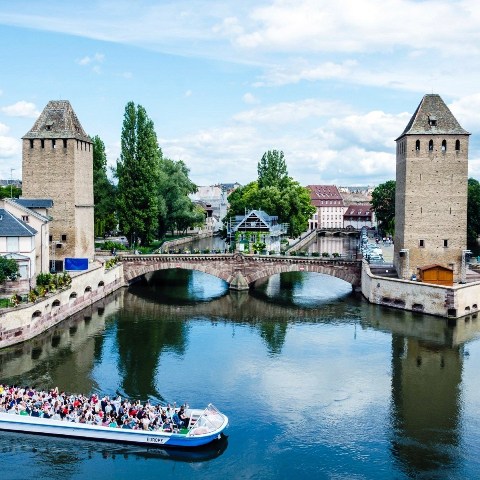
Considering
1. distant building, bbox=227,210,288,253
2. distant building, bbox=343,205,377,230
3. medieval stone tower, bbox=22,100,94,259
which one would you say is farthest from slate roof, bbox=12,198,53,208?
distant building, bbox=343,205,377,230

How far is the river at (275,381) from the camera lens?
26078 millimetres

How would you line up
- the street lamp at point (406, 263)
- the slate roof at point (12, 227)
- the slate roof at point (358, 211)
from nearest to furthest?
1. the slate roof at point (12, 227)
2. the street lamp at point (406, 263)
3. the slate roof at point (358, 211)

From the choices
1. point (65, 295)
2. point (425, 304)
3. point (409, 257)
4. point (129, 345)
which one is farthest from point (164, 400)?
point (409, 257)

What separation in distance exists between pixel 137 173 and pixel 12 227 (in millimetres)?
25163

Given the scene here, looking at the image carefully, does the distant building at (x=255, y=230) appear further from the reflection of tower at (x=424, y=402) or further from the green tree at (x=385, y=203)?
the reflection of tower at (x=424, y=402)

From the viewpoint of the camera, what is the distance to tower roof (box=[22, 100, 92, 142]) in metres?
61.2

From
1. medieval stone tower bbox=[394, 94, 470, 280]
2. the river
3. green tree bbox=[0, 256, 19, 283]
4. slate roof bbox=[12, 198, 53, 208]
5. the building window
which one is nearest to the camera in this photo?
the river

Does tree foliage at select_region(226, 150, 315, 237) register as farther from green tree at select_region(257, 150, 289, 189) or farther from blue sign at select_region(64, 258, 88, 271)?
blue sign at select_region(64, 258, 88, 271)

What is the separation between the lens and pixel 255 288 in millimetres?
66250

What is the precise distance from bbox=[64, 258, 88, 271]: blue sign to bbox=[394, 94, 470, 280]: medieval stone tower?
2765cm

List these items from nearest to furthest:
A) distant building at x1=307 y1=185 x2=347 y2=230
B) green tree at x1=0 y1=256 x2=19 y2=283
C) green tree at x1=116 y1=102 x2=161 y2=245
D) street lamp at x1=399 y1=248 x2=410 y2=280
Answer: green tree at x1=0 y1=256 x2=19 y2=283, street lamp at x1=399 y1=248 x2=410 y2=280, green tree at x1=116 y1=102 x2=161 y2=245, distant building at x1=307 y1=185 x2=347 y2=230

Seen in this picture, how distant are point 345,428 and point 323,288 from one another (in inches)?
1481

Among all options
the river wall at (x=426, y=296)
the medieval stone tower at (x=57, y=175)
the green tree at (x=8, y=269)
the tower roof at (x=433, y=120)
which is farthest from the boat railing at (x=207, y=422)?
the medieval stone tower at (x=57, y=175)

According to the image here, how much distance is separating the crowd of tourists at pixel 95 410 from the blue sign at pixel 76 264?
26.9m
